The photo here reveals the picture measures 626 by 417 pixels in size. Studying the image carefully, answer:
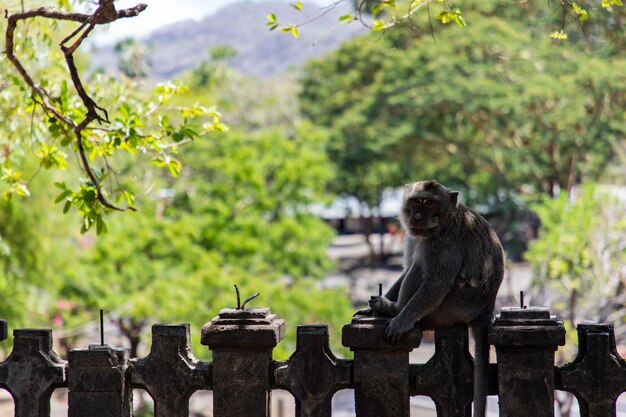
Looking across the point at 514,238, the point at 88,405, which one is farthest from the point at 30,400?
the point at 514,238

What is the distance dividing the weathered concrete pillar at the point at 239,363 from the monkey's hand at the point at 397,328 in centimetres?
53

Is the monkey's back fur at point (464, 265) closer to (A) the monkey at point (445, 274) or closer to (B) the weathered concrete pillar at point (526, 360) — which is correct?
(A) the monkey at point (445, 274)

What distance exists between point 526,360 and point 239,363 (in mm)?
1332

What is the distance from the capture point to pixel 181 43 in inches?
6142

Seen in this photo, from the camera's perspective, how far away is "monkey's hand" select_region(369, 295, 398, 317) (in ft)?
14.2

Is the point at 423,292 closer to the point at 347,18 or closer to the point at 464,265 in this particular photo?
the point at 464,265

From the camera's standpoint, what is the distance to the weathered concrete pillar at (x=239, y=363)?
427 cm

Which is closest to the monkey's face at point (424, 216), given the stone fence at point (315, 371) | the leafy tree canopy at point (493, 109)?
the stone fence at point (315, 371)

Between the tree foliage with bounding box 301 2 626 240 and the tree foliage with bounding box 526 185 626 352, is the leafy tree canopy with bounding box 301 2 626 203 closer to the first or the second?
the tree foliage with bounding box 301 2 626 240

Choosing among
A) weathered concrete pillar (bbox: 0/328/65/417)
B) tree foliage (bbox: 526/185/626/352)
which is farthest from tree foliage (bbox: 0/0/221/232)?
tree foliage (bbox: 526/185/626/352)

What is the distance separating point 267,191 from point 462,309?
58.1ft

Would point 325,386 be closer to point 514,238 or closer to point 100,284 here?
point 100,284

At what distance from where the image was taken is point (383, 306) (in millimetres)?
4324

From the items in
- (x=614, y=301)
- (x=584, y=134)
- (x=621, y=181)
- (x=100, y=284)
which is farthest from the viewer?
(x=621, y=181)
